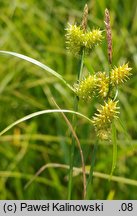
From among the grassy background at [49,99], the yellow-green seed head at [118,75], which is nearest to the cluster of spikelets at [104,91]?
the yellow-green seed head at [118,75]

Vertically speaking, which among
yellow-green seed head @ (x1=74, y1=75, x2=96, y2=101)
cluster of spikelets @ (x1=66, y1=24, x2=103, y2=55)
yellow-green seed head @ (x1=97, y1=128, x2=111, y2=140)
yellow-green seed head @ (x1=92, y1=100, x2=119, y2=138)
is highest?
cluster of spikelets @ (x1=66, y1=24, x2=103, y2=55)

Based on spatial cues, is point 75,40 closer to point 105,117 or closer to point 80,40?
point 80,40

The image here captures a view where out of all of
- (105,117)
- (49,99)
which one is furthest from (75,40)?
(49,99)

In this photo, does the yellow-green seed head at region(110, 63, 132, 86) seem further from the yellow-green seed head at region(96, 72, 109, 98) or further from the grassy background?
the grassy background

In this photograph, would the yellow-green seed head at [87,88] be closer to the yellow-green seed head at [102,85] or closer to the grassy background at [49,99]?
the yellow-green seed head at [102,85]

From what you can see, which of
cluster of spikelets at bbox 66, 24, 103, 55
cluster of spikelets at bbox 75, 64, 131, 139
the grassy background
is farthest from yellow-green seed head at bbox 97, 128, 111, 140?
the grassy background

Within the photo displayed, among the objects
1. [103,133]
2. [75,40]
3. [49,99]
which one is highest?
[49,99]

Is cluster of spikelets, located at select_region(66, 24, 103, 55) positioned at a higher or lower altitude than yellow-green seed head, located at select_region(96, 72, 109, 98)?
higher
